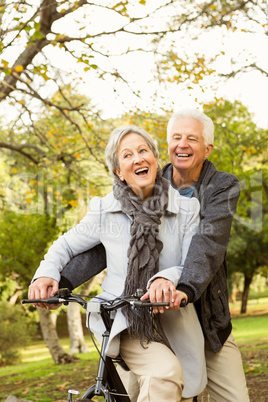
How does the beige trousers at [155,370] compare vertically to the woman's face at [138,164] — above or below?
below

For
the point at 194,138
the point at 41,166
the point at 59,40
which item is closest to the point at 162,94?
the point at 59,40

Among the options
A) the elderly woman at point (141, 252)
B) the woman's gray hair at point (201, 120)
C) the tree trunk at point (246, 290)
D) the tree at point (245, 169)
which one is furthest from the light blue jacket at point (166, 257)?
the tree trunk at point (246, 290)

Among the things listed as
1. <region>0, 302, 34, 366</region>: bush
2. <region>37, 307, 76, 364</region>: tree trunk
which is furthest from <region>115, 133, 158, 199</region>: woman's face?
<region>0, 302, 34, 366</region>: bush

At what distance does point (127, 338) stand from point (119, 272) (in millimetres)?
334

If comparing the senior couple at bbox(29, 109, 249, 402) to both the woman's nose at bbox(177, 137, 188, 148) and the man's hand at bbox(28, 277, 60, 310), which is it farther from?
the woman's nose at bbox(177, 137, 188, 148)

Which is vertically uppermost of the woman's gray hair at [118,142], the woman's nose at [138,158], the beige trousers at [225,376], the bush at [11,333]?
the woman's gray hair at [118,142]

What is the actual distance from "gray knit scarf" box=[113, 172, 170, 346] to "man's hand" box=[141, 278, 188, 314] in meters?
0.18

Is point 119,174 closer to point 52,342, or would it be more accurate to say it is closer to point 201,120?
point 201,120

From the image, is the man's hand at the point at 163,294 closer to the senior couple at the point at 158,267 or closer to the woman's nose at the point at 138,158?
the senior couple at the point at 158,267

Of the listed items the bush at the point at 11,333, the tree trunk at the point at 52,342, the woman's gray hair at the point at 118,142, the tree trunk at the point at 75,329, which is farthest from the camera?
the bush at the point at 11,333

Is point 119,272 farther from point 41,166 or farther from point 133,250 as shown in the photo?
point 41,166

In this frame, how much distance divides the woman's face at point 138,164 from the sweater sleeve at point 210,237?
364 millimetres

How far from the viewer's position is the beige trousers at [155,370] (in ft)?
7.40

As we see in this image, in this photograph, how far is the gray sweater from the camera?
8.30 ft
